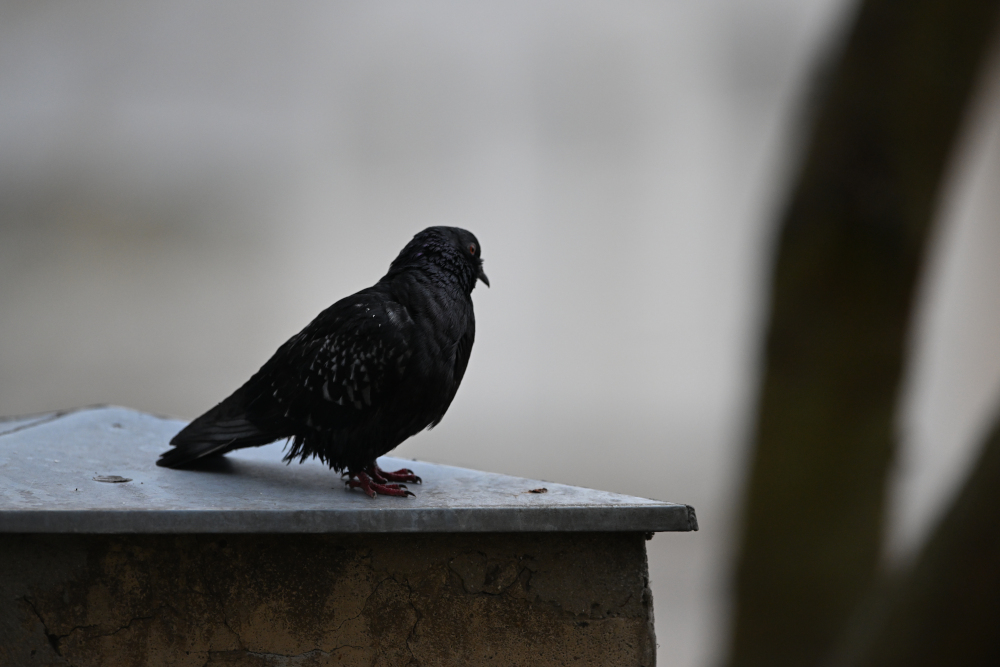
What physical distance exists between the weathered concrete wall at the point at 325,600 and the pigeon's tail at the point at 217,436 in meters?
0.49

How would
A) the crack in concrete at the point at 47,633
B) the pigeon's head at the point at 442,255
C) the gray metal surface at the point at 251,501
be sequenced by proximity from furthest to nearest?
the pigeon's head at the point at 442,255
the crack in concrete at the point at 47,633
the gray metal surface at the point at 251,501

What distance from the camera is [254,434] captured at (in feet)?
8.48

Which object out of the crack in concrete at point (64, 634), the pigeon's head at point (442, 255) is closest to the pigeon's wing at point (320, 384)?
the pigeon's head at point (442, 255)

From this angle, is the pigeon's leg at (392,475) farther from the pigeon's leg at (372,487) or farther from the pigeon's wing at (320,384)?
the pigeon's wing at (320,384)

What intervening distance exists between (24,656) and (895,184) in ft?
9.84

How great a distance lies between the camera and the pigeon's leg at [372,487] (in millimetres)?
2375

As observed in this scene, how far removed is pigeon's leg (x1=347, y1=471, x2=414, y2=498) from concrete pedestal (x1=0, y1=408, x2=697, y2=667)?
7 centimetres

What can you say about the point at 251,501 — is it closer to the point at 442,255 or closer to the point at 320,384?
the point at 320,384

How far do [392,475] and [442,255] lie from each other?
74cm

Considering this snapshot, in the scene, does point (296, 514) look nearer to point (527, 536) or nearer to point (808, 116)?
point (527, 536)

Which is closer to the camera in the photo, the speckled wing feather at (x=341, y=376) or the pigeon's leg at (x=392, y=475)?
the speckled wing feather at (x=341, y=376)

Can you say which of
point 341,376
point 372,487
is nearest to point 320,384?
point 341,376

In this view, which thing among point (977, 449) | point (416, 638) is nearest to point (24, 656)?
point (416, 638)

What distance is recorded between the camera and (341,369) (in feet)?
8.12
